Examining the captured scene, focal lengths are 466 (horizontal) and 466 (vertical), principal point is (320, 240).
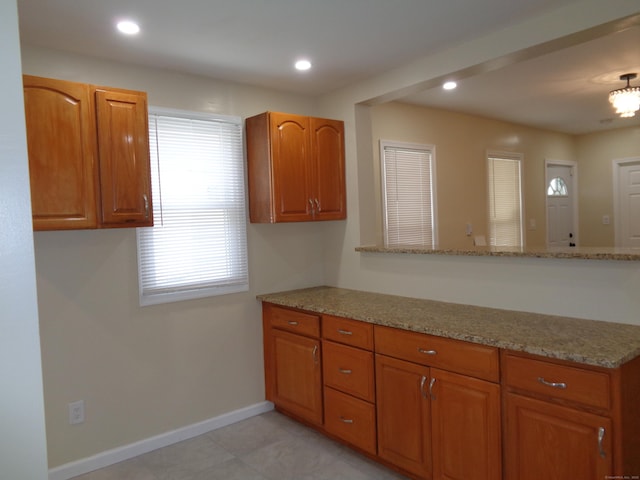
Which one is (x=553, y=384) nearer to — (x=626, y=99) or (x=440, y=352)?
(x=440, y=352)

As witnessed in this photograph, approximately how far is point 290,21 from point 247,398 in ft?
8.62

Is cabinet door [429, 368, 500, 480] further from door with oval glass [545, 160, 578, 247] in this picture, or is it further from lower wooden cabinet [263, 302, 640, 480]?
door with oval glass [545, 160, 578, 247]

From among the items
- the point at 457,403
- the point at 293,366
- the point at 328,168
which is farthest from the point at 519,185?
the point at 457,403

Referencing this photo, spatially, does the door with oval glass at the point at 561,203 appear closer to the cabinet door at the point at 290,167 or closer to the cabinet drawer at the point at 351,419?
the cabinet door at the point at 290,167

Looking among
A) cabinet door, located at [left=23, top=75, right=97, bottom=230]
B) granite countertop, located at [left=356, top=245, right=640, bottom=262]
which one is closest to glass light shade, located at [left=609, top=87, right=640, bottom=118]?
granite countertop, located at [left=356, top=245, right=640, bottom=262]

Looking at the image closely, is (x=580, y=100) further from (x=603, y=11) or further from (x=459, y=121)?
(x=603, y=11)

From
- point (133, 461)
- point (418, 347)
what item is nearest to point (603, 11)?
point (418, 347)

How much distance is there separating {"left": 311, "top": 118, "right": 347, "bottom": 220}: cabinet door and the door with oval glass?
382 centimetres

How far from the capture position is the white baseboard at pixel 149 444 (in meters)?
2.76

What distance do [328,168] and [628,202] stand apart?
5.04 m

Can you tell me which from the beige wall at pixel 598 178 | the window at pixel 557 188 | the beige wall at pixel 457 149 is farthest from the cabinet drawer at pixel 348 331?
the beige wall at pixel 598 178

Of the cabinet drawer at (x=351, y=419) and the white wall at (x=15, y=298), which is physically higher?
the white wall at (x=15, y=298)

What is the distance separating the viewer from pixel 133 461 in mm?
2932

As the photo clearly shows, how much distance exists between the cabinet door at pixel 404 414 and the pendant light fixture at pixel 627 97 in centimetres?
303
